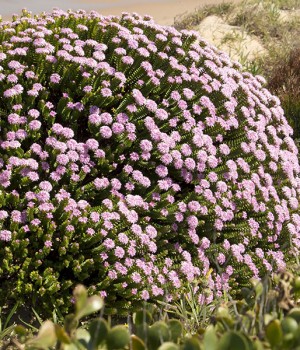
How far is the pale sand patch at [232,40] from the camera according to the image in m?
14.3

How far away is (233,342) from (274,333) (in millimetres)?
177

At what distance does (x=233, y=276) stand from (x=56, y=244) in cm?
162

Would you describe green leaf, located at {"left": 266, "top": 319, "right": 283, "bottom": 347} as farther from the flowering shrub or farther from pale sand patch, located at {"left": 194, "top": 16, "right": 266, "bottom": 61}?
pale sand patch, located at {"left": 194, "top": 16, "right": 266, "bottom": 61}

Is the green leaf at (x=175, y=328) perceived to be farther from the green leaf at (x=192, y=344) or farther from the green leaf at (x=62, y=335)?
the green leaf at (x=62, y=335)

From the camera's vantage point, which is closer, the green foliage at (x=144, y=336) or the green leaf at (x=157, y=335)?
the green foliage at (x=144, y=336)

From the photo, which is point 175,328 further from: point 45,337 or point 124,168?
point 124,168

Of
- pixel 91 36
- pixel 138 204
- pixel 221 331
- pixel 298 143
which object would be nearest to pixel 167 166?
pixel 138 204

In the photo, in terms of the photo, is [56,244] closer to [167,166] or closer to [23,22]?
[167,166]

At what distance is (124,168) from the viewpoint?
185 inches

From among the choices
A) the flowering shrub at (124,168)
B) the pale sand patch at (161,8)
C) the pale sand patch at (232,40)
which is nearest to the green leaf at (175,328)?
the flowering shrub at (124,168)

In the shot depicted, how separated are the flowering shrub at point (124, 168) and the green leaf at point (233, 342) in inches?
104

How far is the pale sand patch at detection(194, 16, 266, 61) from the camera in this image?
14.3 m

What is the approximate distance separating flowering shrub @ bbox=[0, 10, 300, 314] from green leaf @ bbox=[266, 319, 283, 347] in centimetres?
257

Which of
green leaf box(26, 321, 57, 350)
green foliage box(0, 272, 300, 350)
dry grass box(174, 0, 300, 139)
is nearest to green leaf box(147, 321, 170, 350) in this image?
green foliage box(0, 272, 300, 350)
